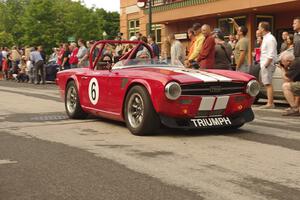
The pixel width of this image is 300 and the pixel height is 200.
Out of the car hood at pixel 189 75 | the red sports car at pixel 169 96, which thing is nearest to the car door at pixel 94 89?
the red sports car at pixel 169 96

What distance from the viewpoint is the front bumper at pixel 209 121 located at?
7027mm

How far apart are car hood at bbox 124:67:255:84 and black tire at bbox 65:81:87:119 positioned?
1.79 meters

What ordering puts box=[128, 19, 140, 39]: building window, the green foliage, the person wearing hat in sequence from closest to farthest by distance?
the person wearing hat < box=[128, 19, 140, 39]: building window < the green foliage

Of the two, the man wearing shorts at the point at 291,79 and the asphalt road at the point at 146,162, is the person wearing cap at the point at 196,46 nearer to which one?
the man wearing shorts at the point at 291,79

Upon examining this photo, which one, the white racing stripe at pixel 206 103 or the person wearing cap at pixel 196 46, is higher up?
the person wearing cap at pixel 196 46

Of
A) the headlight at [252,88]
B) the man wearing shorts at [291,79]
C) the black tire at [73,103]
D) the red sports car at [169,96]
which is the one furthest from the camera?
the man wearing shorts at [291,79]

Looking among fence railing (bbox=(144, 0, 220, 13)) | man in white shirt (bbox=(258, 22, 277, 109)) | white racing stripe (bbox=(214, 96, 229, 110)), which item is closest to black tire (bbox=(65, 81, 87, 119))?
white racing stripe (bbox=(214, 96, 229, 110))

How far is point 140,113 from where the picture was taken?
23.9 feet

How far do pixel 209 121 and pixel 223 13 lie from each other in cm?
1729


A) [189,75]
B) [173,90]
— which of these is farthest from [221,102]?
[173,90]

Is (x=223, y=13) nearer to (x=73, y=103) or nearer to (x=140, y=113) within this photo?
(x=73, y=103)

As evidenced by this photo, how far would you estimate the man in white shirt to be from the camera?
429 inches

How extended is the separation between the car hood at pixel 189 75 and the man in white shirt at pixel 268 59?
11.6 feet

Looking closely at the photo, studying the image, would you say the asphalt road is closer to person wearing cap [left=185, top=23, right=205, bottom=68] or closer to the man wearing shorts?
the man wearing shorts
